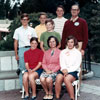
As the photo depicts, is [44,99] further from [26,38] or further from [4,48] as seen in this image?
[4,48]

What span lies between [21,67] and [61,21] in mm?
1276

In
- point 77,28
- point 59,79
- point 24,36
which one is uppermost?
point 77,28

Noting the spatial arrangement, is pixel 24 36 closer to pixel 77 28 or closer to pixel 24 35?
pixel 24 35

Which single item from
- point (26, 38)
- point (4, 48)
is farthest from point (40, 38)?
point (4, 48)

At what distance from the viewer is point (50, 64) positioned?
493cm

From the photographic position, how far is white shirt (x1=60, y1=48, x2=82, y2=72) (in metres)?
4.79

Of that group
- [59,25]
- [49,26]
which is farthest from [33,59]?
[59,25]

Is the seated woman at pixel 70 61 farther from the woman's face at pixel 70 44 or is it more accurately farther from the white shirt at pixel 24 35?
the white shirt at pixel 24 35

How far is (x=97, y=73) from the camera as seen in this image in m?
8.12

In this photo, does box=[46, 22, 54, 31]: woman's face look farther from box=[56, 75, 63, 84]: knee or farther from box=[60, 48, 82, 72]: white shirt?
box=[56, 75, 63, 84]: knee

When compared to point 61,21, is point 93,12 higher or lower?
higher

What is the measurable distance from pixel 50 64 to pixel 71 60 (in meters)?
0.41

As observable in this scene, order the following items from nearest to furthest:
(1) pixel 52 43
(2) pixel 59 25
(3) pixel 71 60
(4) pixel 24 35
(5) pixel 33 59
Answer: (3) pixel 71 60, (1) pixel 52 43, (5) pixel 33 59, (4) pixel 24 35, (2) pixel 59 25

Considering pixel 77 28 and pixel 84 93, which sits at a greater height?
pixel 77 28
